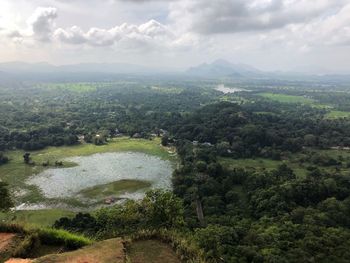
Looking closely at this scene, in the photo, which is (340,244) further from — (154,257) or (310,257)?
(154,257)

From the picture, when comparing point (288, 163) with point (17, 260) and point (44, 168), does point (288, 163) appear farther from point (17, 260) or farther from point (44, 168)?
point (17, 260)

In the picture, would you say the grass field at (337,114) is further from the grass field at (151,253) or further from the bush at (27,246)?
the bush at (27,246)

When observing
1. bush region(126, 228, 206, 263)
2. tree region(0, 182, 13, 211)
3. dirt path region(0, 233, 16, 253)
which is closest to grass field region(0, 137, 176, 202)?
tree region(0, 182, 13, 211)

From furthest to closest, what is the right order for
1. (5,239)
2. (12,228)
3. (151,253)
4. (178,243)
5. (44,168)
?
(44,168)
(12,228)
(178,243)
(5,239)
(151,253)

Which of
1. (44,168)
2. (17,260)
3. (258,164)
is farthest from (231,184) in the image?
(17,260)

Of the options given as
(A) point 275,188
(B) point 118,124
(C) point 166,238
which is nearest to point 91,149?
(B) point 118,124
